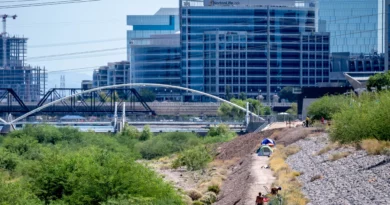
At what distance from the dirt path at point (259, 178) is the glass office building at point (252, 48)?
128784 mm

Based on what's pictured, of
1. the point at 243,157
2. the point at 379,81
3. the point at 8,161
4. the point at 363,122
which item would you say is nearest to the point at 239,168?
the point at 243,157

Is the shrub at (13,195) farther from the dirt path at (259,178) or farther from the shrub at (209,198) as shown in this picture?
the shrub at (209,198)

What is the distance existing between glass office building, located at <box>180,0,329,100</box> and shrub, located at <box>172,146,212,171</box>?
113 meters

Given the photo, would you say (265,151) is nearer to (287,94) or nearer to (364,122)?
(364,122)

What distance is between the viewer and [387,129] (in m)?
51.2

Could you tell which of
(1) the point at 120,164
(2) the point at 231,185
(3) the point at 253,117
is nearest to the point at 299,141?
(2) the point at 231,185

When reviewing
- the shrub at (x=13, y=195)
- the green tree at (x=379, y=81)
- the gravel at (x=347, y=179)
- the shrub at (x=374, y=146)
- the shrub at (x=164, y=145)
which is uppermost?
the green tree at (x=379, y=81)

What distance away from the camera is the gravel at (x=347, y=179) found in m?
36.8

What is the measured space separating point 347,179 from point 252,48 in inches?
6089

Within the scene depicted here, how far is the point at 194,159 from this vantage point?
259 feet

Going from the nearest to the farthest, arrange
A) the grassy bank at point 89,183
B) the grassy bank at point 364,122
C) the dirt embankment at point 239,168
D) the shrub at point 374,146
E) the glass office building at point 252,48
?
the grassy bank at point 89,183 < the shrub at point 374,146 < the dirt embankment at point 239,168 < the grassy bank at point 364,122 < the glass office building at point 252,48

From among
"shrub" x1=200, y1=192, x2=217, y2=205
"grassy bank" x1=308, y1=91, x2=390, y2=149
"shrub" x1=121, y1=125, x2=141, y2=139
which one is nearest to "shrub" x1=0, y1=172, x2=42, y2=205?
"shrub" x1=200, y1=192, x2=217, y2=205

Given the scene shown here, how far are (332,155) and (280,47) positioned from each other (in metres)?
147

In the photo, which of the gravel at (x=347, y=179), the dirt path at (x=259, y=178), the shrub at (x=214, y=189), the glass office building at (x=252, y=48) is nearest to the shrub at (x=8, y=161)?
the dirt path at (x=259, y=178)
